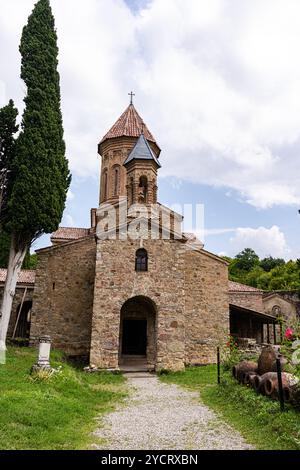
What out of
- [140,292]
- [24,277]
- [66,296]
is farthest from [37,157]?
[24,277]

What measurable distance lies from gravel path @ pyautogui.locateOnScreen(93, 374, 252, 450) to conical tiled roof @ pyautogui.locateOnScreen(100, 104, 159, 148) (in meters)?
15.5

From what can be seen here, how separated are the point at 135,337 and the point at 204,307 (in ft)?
11.2

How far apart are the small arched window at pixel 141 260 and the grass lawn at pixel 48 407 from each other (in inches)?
178

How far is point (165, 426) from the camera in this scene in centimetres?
649

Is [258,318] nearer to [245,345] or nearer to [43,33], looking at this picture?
[245,345]

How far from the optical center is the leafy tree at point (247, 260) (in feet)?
172

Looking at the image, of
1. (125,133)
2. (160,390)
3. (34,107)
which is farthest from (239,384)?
(125,133)

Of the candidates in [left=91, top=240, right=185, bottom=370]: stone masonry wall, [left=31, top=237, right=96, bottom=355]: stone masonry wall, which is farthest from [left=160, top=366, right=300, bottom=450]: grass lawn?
[left=31, top=237, right=96, bottom=355]: stone masonry wall

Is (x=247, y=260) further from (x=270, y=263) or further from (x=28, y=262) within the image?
(x=28, y=262)

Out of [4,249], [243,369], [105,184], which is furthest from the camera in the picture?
[4,249]

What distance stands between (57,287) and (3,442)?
1152 centimetres

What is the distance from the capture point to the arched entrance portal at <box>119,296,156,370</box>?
1450 cm

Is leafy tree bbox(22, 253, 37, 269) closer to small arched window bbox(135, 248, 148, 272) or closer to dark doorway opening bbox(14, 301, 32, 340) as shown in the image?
dark doorway opening bbox(14, 301, 32, 340)

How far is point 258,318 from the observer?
2047cm
